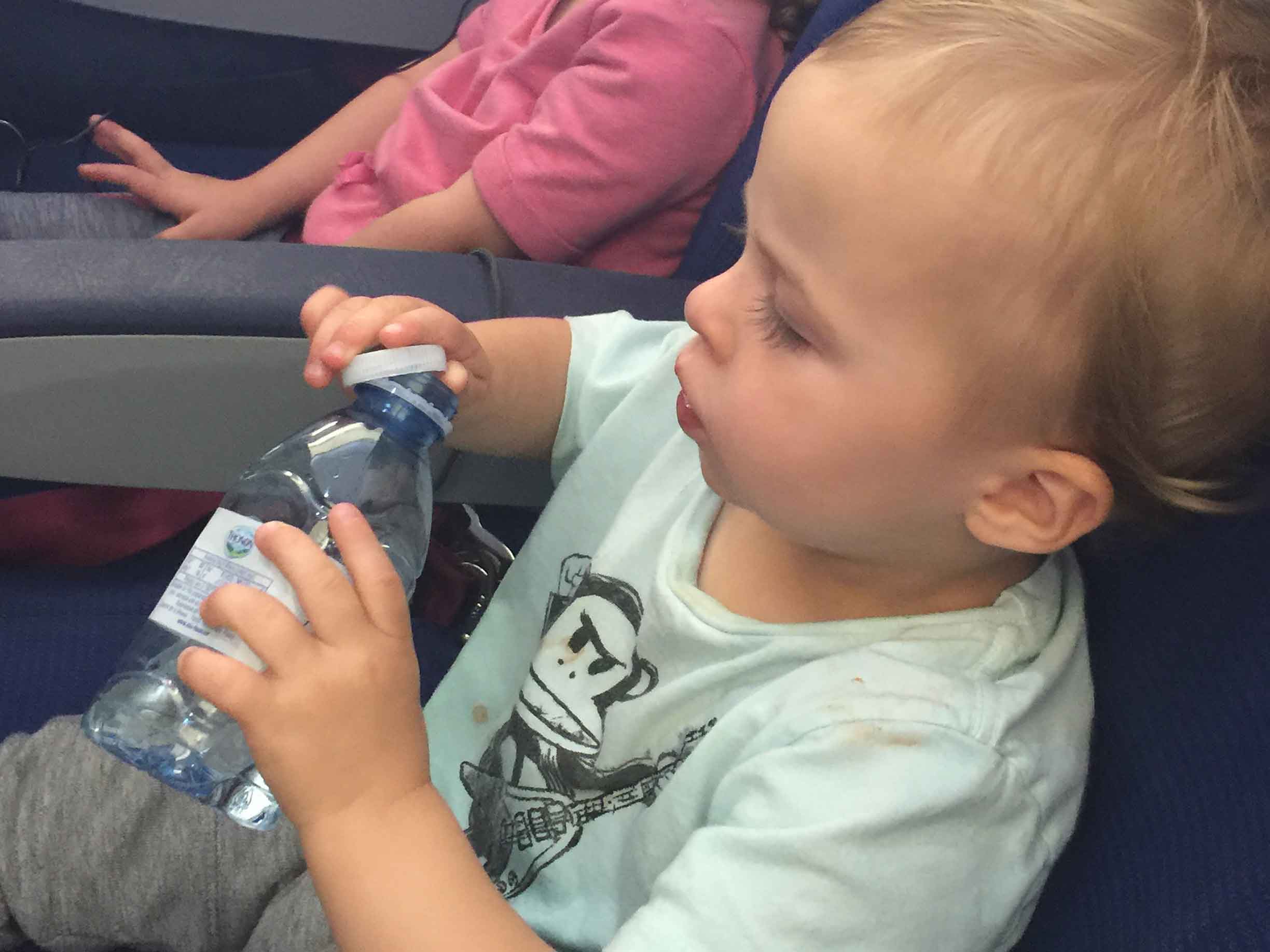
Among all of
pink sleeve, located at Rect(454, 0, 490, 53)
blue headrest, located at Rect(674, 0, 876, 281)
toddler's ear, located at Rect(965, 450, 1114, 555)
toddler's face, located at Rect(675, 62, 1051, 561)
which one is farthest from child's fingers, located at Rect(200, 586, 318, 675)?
pink sleeve, located at Rect(454, 0, 490, 53)

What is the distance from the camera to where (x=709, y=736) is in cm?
60

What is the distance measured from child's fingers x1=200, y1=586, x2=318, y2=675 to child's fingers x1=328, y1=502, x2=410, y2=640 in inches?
1.5

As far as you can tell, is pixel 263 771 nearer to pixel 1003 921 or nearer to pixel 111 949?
pixel 111 949

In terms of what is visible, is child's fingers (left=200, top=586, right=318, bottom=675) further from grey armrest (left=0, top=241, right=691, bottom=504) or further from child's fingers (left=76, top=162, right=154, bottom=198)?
child's fingers (left=76, top=162, right=154, bottom=198)

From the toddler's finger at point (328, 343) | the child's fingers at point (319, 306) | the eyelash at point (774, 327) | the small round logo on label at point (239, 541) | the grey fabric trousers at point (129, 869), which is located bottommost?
the grey fabric trousers at point (129, 869)

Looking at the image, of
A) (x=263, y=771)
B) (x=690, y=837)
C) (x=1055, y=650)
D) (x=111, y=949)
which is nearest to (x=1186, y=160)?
(x=1055, y=650)

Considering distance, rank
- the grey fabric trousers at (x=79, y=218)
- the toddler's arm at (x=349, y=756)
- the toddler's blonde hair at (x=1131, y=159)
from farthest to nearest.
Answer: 1. the grey fabric trousers at (x=79, y=218)
2. the toddler's arm at (x=349, y=756)
3. the toddler's blonde hair at (x=1131, y=159)

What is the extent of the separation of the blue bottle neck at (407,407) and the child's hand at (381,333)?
0.03 meters

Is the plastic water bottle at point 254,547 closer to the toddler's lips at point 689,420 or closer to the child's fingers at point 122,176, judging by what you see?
the toddler's lips at point 689,420

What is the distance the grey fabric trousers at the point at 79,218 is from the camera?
1240 mm

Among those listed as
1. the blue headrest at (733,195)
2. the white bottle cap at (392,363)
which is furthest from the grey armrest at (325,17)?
the white bottle cap at (392,363)

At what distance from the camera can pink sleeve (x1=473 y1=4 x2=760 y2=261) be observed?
96 cm

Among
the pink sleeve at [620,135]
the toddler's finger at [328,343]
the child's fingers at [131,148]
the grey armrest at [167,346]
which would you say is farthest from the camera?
the child's fingers at [131,148]

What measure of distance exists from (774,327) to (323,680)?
0.94 feet
